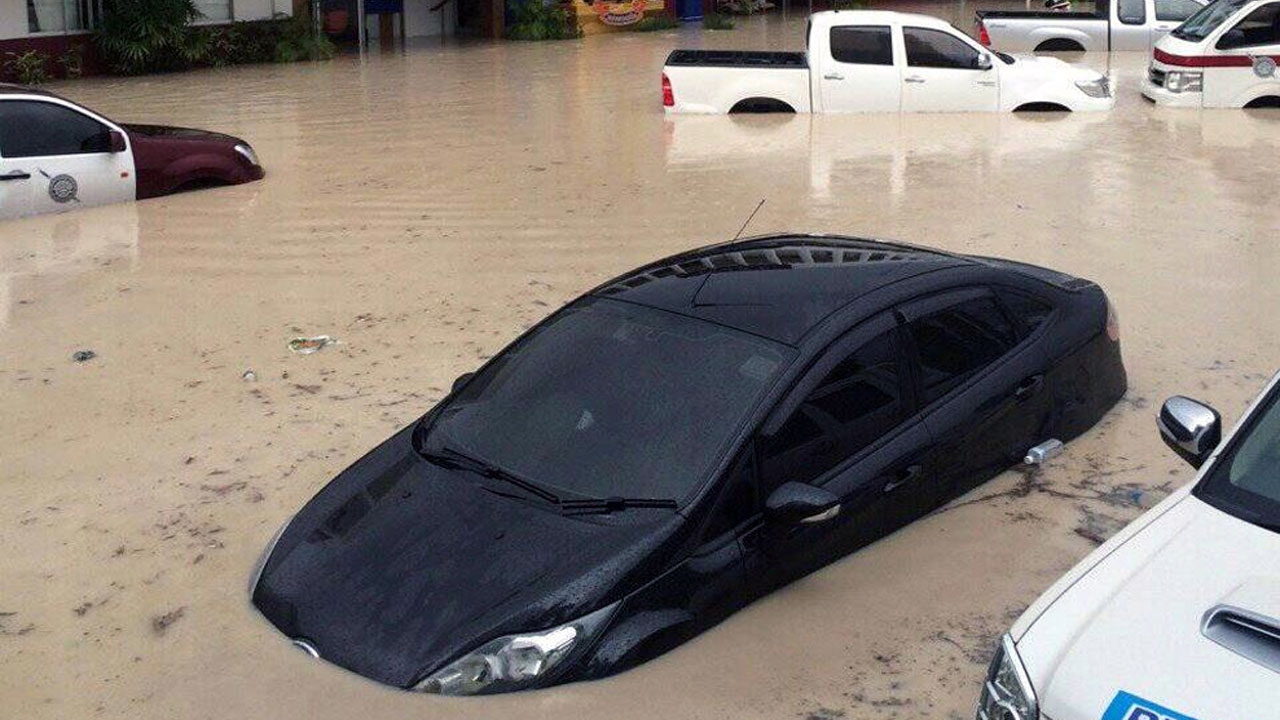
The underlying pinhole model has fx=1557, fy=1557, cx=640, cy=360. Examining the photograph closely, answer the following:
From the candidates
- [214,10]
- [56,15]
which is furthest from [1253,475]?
[214,10]

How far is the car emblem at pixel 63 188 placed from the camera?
14234mm

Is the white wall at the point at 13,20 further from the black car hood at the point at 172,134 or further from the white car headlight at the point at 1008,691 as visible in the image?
the white car headlight at the point at 1008,691

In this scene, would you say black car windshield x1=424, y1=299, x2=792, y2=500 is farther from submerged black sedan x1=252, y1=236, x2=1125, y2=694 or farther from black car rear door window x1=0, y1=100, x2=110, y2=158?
black car rear door window x1=0, y1=100, x2=110, y2=158

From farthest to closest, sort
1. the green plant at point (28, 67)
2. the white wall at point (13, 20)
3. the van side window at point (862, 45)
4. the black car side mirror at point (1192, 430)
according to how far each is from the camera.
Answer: the green plant at point (28, 67), the white wall at point (13, 20), the van side window at point (862, 45), the black car side mirror at point (1192, 430)

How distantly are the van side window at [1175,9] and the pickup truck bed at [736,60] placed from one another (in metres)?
8.35

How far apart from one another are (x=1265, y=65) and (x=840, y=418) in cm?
1663

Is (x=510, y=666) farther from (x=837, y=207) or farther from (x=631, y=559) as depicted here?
(x=837, y=207)

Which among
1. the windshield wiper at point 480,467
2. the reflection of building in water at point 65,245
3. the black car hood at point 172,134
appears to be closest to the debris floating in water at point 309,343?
the reflection of building in water at point 65,245

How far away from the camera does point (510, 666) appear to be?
5.39m

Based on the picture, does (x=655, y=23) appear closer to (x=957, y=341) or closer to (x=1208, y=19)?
(x=1208, y=19)

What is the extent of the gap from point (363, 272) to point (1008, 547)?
682 cm

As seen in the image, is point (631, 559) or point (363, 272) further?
point (363, 272)

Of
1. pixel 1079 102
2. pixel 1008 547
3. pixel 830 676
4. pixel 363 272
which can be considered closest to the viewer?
pixel 830 676

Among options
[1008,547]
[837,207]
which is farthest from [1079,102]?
[1008,547]
